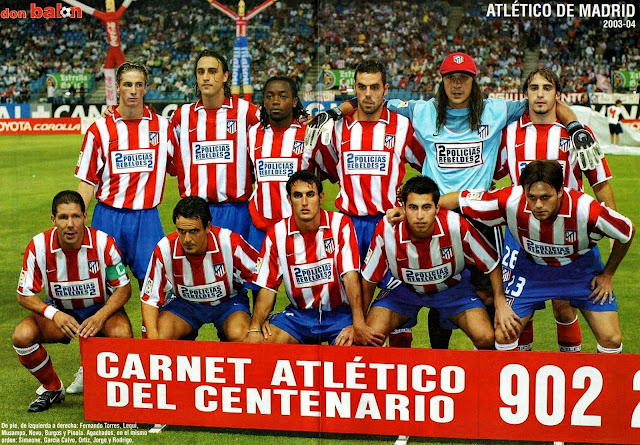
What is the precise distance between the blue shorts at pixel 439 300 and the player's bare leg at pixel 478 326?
0.03 m

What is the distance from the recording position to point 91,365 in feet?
11.6

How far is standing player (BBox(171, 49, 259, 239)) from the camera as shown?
433 centimetres

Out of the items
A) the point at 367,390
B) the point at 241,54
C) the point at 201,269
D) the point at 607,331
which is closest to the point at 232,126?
the point at 201,269

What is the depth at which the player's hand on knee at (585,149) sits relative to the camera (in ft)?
12.0

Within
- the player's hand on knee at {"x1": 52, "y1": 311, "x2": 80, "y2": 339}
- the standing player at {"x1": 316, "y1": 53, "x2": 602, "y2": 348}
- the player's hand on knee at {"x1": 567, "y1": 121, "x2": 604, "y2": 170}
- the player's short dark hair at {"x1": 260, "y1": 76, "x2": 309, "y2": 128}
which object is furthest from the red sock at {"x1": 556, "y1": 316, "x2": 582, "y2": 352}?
the player's hand on knee at {"x1": 52, "y1": 311, "x2": 80, "y2": 339}

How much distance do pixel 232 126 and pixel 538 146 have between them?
1.57 metres

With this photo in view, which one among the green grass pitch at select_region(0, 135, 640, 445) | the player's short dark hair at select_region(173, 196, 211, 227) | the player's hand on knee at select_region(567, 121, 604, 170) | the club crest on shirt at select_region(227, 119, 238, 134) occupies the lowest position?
the green grass pitch at select_region(0, 135, 640, 445)

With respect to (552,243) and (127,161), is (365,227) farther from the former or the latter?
(127,161)

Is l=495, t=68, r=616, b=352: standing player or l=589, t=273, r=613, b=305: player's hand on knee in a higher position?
l=495, t=68, r=616, b=352: standing player

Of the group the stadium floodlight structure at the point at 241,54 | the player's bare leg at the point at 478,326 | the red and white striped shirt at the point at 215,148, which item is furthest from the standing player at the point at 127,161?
the stadium floodlight structure at the point at 241,54

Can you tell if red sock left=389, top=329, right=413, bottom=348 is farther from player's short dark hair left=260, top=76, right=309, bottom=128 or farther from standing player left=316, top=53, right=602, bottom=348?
player's short dark hair left=260, top=76, right=309, bottom=128

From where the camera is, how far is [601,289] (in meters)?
3.69

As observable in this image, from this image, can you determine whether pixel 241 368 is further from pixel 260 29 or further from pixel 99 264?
pixel 260 29

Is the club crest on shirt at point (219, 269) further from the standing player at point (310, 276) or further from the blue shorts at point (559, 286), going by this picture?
the blue shorts at point (559, 286)
